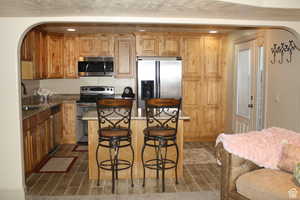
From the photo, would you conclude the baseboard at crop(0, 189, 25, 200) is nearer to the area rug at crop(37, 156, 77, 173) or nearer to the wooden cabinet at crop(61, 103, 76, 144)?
the area rug at crop(37, 156, 77, 173)

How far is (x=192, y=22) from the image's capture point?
3373 mm

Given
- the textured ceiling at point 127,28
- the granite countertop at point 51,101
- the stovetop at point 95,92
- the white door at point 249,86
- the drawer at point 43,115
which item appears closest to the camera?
the drawer at point 43,115

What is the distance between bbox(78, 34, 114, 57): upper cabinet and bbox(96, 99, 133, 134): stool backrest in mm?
2586

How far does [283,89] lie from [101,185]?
3015 mm

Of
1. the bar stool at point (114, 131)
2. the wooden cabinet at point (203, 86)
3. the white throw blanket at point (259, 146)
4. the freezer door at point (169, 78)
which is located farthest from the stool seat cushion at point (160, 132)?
the wooden cabinet at point (203, 86)

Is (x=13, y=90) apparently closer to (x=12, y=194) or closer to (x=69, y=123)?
(x=12, y=194)

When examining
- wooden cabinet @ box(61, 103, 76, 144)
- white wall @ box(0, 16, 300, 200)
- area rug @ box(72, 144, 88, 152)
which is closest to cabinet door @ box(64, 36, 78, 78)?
wooden cabinet @ box(61, 103, 76, 144)

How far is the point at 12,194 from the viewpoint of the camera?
3.38 m

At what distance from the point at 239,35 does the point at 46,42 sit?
4.13 meters

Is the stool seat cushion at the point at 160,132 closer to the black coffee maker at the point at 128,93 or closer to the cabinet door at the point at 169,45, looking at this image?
the black coffee maker at the point at 128,93

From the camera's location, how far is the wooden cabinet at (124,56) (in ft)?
20.6

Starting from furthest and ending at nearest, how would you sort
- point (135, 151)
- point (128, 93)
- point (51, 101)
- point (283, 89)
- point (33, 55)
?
point (128, 93), point (51, 101), point (33, 55), point (283, 89), point (135, 151)

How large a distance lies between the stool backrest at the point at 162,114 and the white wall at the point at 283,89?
165 centimetres

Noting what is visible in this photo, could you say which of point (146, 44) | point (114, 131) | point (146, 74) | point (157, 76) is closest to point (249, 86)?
point (157, 76)
